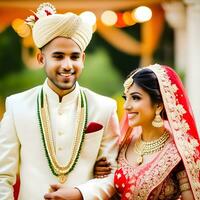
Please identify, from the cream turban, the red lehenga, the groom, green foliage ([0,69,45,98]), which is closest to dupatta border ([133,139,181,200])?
the red lehenga

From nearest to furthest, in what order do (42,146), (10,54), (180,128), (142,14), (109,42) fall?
(180,128)
(42,146)
(142,14)
(10,54)
(109,42)

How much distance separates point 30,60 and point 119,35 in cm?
185

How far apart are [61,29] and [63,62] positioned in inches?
7.3

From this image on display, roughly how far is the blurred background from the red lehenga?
24.2ft

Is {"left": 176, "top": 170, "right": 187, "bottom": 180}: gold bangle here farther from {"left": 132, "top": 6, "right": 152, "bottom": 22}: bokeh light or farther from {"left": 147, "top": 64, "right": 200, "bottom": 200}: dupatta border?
{"left": 132, "top": 6, "right": 152, "bottom": 22}: bokeh light

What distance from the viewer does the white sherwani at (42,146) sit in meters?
4.02

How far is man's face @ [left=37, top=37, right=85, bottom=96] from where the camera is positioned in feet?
13.0

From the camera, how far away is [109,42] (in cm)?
1400

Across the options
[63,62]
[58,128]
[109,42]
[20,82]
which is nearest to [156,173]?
[58,128]

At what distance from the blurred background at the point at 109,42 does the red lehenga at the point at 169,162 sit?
7.36 metres

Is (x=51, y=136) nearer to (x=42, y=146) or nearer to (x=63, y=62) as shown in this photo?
(x=42, y=146)

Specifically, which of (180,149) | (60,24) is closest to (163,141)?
(180,149)

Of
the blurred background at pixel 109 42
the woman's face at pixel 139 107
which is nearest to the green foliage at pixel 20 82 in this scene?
the blurred background at pixel 109 42

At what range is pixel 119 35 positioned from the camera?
45.3ft
